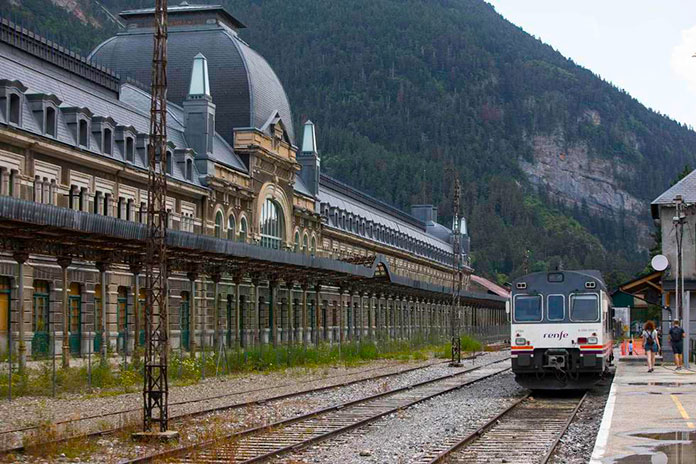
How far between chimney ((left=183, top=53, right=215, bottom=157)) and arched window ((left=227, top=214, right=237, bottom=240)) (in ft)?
12.2

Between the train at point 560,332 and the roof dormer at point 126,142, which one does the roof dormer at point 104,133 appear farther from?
the train at point 560,332

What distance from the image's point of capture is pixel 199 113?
57469 millimetres

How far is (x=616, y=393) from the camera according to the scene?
2627cm

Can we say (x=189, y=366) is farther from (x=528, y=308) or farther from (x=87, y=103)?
(x=87, y=103)

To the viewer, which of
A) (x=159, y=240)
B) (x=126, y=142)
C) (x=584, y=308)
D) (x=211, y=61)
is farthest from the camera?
(x=211, y=61)

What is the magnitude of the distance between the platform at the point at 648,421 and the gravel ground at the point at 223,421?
625 cm

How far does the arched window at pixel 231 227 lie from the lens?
188ft

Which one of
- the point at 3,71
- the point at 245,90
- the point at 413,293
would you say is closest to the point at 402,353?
the point at 413,293

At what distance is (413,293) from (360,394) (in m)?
39.4

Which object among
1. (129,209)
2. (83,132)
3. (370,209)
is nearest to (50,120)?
(83,132)

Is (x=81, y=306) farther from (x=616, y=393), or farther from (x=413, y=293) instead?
(x=413, y=293)

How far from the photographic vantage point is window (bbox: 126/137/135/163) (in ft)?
154

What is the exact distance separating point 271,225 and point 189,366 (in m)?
30.3

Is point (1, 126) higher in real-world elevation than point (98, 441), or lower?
higher
